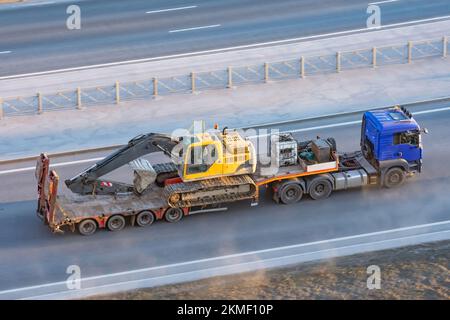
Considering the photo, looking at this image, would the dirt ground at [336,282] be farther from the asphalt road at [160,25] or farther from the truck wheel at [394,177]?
the asphalt road at [160,25]

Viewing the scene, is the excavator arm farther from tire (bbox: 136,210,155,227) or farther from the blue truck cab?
the blue truck cab

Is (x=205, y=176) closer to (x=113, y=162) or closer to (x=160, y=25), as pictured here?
(x=113, y=162)

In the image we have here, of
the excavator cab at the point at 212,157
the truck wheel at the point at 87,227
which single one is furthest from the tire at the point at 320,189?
the truck wheel at the point at 87,227

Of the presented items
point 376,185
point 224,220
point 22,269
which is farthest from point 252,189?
point 22,269

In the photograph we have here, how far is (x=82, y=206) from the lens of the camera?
4381 centimetres

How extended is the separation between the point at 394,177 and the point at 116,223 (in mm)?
11505

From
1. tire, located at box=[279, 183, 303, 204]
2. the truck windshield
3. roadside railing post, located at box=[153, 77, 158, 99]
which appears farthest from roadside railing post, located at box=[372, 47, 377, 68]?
tire, located at box=[279, 183, 303, 204]

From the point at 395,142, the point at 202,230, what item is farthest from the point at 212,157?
the point at 395,142

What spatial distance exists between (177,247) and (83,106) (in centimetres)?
1473

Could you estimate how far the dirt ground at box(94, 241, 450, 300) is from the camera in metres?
38.7

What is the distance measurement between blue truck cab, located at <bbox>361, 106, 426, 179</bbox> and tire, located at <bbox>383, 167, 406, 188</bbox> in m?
0.16

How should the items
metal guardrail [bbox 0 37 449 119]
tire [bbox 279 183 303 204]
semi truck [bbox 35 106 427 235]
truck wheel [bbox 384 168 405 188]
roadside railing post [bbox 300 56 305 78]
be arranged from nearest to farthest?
semi truck [bbox 35 106 427 235]
tire [bbox 279 183 303 204]
truck wheel [bbox 384 168 405 188]
metal guardrail [bbox 0 37 449 119]
roadside railing post [bbox 300 56 305 78]

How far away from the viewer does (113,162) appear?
44.6 meters

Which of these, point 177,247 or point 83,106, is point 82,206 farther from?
point 83,106
